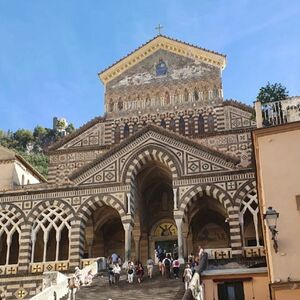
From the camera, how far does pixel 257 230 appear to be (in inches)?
987

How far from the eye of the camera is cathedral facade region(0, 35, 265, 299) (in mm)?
26141

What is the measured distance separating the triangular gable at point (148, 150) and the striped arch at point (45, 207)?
4.20 feet

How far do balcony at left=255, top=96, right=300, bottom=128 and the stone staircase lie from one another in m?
6.55

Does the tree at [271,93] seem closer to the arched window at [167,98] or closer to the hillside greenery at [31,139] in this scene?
the arched window at [167,98]

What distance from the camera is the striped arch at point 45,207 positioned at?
90.0 feet

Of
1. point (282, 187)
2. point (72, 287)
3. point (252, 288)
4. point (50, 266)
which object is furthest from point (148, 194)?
point (282, 187)

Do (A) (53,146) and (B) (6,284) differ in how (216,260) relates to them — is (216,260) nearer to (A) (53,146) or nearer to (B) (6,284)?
(B) (6,284)

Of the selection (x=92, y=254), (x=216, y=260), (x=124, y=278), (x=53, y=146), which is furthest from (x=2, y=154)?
(x=216, y=260)

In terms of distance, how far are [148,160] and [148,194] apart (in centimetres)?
305

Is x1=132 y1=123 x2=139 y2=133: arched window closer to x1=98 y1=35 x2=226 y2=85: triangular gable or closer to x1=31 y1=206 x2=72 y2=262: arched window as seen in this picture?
x1=98 y1=35 x2=226 y2=85: triangular gable

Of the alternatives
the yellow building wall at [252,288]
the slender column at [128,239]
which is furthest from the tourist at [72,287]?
the slender column at [128,239]

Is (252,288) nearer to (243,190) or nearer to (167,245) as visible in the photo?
(243,190)

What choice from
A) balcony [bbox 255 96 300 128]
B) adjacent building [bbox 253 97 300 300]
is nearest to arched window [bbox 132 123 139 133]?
balcony [bbox 255 96 300 128]

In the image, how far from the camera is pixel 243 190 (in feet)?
84.8
